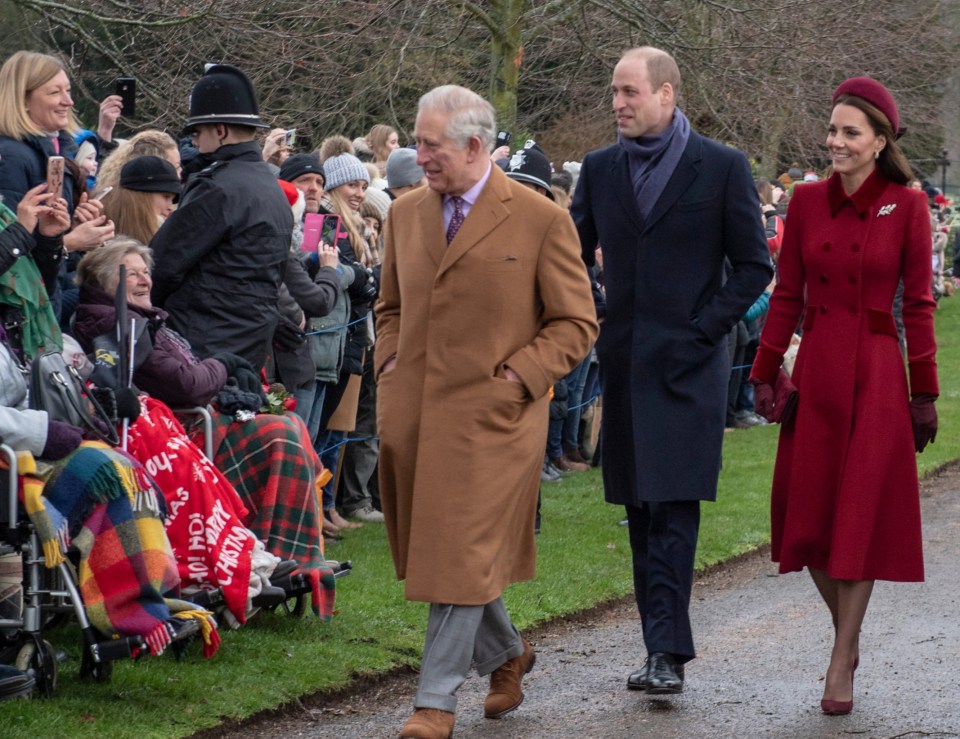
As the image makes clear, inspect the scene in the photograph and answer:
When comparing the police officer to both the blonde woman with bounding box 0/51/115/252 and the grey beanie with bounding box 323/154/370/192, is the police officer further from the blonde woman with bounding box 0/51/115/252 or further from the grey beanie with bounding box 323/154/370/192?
the grey beanie with bounding box 323/154/370/192

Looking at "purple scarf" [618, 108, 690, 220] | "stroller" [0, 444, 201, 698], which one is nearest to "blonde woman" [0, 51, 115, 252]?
"stroller" [0, 444, 201, 698]

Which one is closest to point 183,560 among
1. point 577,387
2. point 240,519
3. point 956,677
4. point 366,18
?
point 240,519

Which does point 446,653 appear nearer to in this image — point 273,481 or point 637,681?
point 637,681

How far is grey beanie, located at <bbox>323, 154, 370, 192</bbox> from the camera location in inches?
373

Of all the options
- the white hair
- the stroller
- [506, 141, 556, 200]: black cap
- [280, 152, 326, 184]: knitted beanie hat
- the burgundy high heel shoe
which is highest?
the white hair

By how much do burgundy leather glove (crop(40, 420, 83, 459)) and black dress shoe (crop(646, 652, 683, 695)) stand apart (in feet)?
7.00

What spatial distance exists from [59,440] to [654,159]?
2.33 m

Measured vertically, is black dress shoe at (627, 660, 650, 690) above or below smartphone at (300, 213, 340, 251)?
below

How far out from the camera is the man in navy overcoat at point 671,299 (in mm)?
6156

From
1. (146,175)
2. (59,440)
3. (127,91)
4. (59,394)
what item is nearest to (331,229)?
(127,91)

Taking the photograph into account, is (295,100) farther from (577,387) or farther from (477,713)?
(477,713)

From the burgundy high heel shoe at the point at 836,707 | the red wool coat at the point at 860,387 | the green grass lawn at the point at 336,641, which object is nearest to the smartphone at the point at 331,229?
the green grass lawn at the point at 336,641

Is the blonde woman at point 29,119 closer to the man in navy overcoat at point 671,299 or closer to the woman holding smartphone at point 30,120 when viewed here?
the woman holding smartphone at point 30,120

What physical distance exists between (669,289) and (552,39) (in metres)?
11.9
